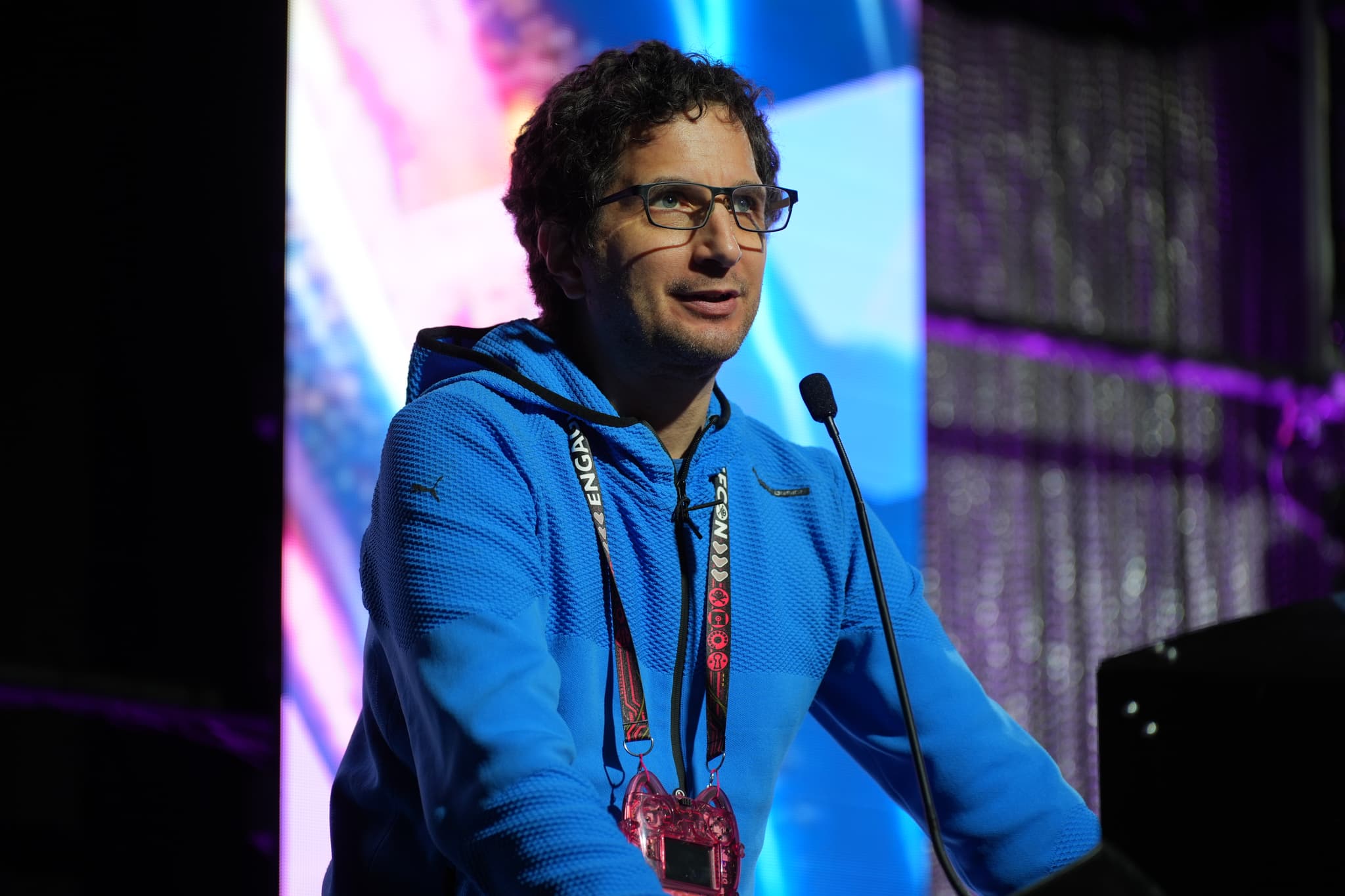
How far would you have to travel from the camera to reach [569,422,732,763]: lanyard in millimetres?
1346

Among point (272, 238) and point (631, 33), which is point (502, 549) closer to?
point (272, 238)

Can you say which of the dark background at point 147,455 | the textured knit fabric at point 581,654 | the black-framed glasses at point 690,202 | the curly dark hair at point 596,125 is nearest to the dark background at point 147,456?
the dark background at point 147,455

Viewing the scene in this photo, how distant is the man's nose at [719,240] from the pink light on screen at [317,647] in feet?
2.45

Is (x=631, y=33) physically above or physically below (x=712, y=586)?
above

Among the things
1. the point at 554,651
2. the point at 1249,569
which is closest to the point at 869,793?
the point at 554,651

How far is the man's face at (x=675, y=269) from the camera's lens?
145 centimetres

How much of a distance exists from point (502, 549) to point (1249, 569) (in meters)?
3.17

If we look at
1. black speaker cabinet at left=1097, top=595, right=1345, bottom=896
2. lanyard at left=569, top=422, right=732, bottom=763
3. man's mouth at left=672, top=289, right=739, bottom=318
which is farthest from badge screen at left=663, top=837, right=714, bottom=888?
man's mouth at left=672, top=289, right=739, bottom=318

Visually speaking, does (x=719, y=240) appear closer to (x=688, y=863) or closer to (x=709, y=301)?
(x=709, y=301)

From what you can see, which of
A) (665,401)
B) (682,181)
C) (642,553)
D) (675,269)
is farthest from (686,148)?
(642,553)

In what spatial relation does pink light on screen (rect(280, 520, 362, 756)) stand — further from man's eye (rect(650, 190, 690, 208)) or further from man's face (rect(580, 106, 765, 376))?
man's eye (rect(650, 190, 690, 208))

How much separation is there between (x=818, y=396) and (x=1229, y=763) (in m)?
0.53

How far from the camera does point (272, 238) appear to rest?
1.92m

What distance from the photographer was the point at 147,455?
6.75 ft
